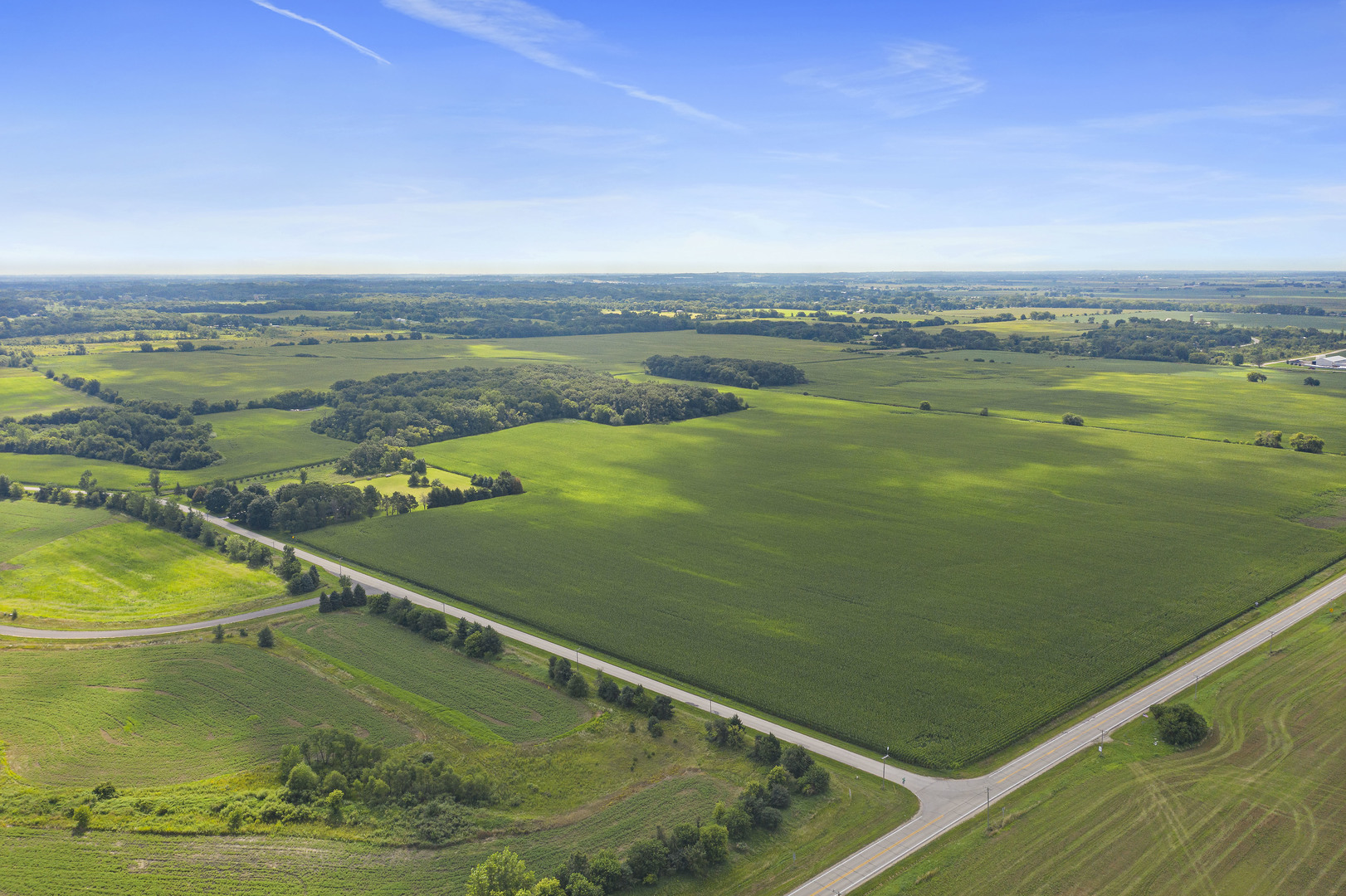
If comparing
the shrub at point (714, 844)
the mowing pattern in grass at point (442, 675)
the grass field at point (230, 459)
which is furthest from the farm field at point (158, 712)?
the grass field at point (230, 459)

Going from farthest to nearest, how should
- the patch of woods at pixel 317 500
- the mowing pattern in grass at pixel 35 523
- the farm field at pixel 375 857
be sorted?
the patch of woods at pixel 317 500 < the mowing pattern in grass at pixel 35 523 < the farm field at pixel 375 857

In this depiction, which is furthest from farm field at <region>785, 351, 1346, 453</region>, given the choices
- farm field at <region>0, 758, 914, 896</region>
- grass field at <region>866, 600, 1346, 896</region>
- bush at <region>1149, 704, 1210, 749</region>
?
farm field at <region>0, 758, 914, 896</region>

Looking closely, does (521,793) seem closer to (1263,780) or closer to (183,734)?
(183,734)

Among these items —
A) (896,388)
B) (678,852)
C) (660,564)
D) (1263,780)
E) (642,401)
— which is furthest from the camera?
(896,388)


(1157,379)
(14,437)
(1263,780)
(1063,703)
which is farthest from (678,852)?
(1157,379)

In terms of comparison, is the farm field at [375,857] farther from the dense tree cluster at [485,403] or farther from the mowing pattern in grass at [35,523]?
Result: the dense tree cluster at [485,403]

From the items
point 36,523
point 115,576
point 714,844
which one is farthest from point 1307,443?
point 36,523
